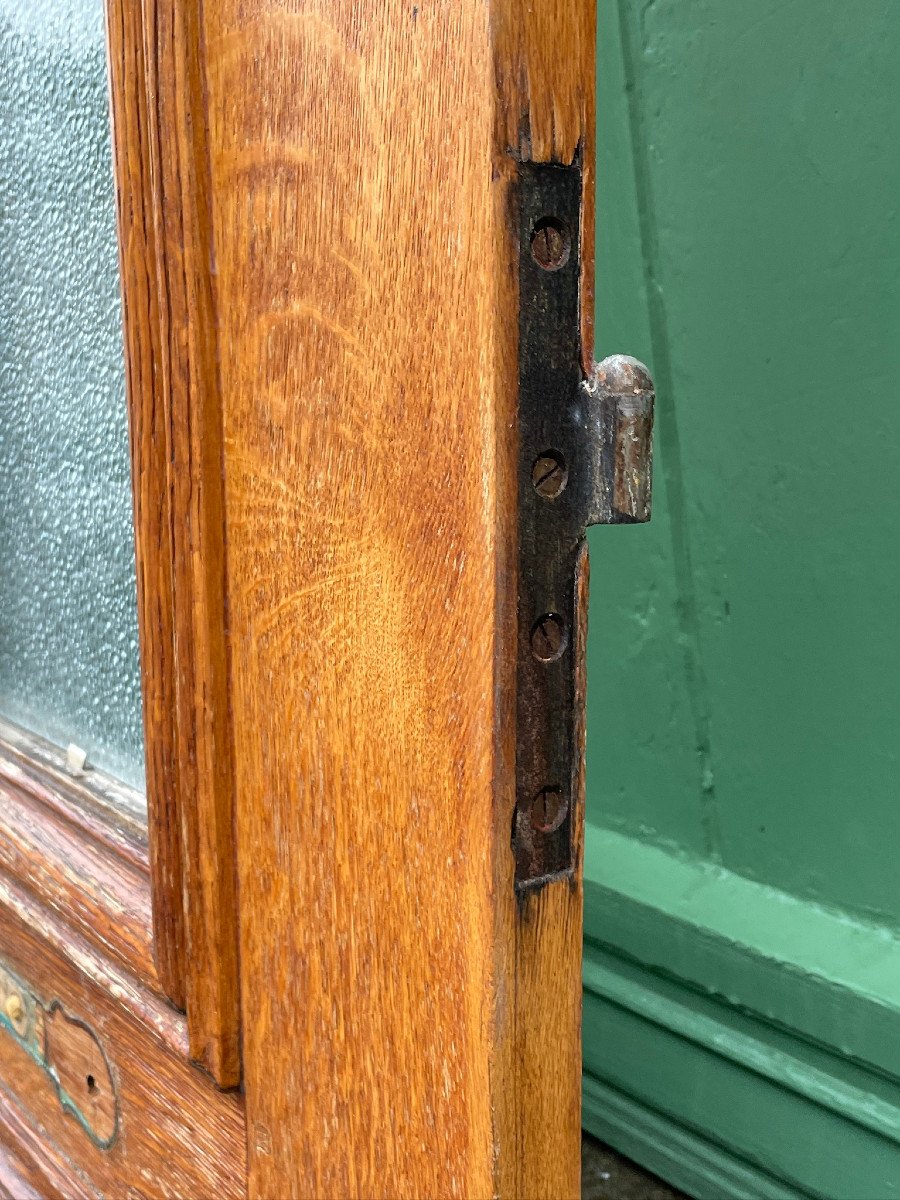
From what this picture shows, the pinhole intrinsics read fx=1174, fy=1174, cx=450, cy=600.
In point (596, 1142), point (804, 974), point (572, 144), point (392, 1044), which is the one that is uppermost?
point (572, 144)

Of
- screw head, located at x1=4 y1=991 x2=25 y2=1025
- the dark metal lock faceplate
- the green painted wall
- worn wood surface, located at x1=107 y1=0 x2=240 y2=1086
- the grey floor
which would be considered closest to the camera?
the dark metal lock faceplate

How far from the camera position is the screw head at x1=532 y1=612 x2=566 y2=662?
13.6 inches

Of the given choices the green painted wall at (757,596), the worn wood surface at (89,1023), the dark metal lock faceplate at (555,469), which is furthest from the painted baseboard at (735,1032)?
the dark metal lock faceplate at (555,469)

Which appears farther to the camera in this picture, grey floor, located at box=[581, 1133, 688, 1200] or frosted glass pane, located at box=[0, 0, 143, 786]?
grey floor, located at box=[581, 1133, 688, 1200]

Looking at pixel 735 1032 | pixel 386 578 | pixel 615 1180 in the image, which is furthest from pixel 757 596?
pixel 386 578

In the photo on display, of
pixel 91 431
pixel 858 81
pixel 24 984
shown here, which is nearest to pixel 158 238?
pixel 91 431

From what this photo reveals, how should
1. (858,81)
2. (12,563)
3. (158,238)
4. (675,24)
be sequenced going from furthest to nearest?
(675,24), (858,81), (12,563), (158,238)

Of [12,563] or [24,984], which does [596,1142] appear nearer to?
[24,984]

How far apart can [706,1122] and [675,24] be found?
3.28 ft

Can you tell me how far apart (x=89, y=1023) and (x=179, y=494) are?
0.32m

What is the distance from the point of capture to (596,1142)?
4.16ft

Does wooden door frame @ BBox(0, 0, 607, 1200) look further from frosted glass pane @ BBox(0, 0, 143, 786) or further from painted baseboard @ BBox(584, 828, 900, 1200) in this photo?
painted baseboard @ BBox(584, 828, 900, 1200)

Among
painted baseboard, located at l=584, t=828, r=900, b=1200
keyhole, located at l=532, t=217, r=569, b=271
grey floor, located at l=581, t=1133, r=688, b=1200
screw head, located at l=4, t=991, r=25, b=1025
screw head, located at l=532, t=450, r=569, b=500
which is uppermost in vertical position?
keyhole, located at l=532, t=217, r=569, b=271

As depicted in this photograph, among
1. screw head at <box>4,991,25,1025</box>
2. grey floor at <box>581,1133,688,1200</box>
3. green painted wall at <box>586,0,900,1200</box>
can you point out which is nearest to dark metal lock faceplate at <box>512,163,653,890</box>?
screw head at <box>4,991,25,1025</box>
